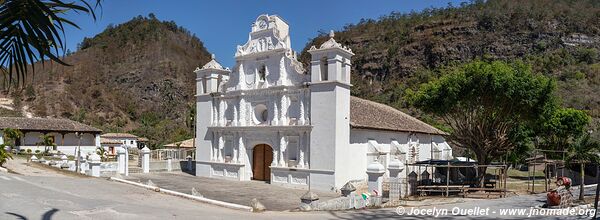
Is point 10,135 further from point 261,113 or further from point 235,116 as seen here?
point 261,113

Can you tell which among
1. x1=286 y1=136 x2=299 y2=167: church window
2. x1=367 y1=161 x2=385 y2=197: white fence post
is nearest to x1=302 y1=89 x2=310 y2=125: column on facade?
x1=286 y1=136 x2=299 y2=167: church window

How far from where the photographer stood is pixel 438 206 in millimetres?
14227

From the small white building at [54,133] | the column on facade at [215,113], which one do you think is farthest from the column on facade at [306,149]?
the small white building at [54,133]

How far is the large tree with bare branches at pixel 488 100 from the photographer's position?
1952cm

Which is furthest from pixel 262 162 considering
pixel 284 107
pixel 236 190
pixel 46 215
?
pixel 46 215

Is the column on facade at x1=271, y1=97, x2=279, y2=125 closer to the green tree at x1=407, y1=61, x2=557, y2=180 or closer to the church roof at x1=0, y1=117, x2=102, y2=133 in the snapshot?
the green tree at x1=407, y1=61, x2=557, y2=180

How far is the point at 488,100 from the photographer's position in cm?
2058

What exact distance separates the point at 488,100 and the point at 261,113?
37.3 feet

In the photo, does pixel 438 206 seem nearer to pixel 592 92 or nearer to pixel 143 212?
pixel 143 212

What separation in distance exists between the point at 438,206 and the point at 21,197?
1242 cm

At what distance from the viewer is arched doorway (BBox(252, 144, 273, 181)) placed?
956 inches

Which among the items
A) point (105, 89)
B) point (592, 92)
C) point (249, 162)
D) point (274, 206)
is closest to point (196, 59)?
point (105, 89)

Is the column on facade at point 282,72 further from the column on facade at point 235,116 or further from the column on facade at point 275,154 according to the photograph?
the column on facade at point 235,116

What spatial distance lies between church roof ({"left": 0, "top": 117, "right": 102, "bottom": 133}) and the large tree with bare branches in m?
37.9
